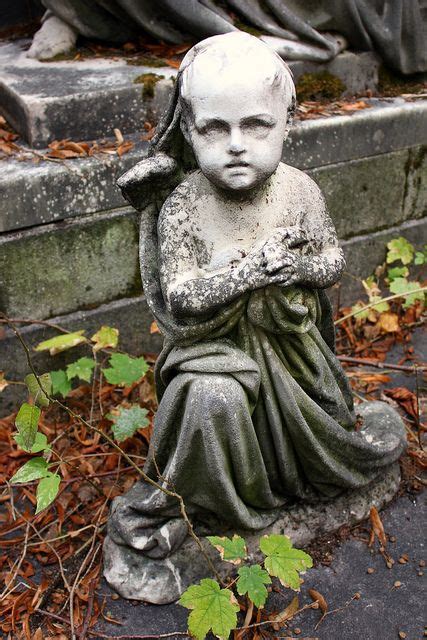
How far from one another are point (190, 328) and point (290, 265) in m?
0.38

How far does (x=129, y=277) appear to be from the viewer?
12.5 feet

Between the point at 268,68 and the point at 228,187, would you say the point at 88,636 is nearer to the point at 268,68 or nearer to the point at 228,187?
the point at 228,187

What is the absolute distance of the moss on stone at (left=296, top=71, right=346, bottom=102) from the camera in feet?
13.9

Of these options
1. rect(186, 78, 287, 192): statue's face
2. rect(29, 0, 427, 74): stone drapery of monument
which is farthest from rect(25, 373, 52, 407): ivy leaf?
rect(29, 0, 427, 74): stone drapery of monument

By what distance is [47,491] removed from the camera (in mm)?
2410

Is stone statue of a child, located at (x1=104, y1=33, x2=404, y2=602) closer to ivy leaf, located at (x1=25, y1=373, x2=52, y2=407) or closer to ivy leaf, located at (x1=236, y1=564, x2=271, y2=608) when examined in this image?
ivy leaf, located at (x1=236, y1=564, x2=271, y2=608)

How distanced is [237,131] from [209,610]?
1417 millimetres

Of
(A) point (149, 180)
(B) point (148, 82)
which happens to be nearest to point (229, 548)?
Result: (A) point (149, 180)

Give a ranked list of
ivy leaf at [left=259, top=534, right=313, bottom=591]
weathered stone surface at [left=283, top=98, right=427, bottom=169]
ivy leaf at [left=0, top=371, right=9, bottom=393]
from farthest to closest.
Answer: weathered stone surface at [left=283, top=98, right=427, bottom=169] → ivy leaf at [left=0, top=371, right=9, bottom=393] → ivy leaf at [left=259, top=534, right=313, bottom=591]

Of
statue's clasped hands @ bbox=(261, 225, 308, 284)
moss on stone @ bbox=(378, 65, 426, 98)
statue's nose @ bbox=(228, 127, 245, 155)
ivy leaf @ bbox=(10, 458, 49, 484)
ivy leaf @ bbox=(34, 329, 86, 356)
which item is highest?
statue's nose @ bbox=(228, 127, 245, 155)

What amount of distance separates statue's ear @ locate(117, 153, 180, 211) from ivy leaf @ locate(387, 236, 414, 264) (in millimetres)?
2260

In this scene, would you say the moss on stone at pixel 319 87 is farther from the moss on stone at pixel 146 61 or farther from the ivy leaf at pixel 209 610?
the ivy leaf at pixel 209 610

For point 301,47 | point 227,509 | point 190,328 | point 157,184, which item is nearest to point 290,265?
point 190,328

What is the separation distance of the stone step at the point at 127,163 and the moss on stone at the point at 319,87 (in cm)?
24
